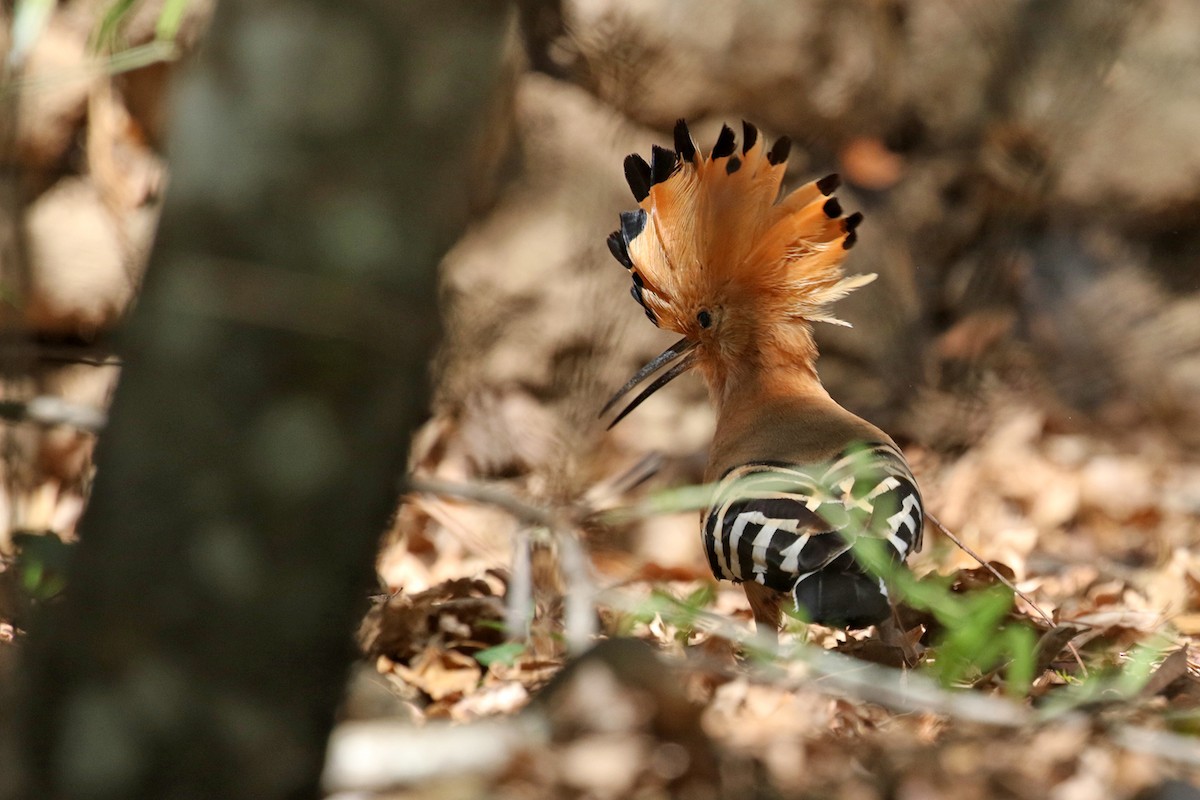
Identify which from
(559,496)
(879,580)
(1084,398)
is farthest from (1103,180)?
(559,496)

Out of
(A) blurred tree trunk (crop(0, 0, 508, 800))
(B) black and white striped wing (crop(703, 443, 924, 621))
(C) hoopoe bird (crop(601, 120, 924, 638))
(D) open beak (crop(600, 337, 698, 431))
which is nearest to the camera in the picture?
(A) blurred tree trunk (crop(0, 0, 508, 800))

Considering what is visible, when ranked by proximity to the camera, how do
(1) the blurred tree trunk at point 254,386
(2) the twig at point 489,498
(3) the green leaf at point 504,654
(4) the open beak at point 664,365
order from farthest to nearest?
(4) the open beak at point 664,365 → (3) the green leaf at point 504,654 → (2) the twig at point 489,498 → (1) the blurred tree trunk at point 254,386

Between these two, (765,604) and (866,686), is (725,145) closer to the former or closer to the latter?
(765,604)

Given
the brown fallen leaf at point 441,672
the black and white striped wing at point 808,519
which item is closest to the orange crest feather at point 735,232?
the black and white striped wing at point 808,519

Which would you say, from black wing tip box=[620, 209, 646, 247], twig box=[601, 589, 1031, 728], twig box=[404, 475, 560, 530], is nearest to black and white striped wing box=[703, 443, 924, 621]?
twig box=[601, 589, 1031, 728]

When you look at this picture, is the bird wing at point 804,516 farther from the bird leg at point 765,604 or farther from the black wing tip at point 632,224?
the black wing tip at point 632,224

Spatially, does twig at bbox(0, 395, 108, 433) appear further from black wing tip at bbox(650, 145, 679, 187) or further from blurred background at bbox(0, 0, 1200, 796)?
black wing tip at bbox(650, 145, 679, 187)

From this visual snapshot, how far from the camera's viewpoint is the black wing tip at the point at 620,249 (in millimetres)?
3391

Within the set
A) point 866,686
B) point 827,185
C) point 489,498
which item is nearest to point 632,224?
point 827,185

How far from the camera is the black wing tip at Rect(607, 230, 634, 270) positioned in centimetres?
339

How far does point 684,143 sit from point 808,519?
1.13 m

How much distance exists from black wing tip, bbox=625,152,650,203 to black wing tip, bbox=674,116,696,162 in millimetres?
126

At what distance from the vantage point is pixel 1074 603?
317cm

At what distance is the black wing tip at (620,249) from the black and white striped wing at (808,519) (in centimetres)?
76
